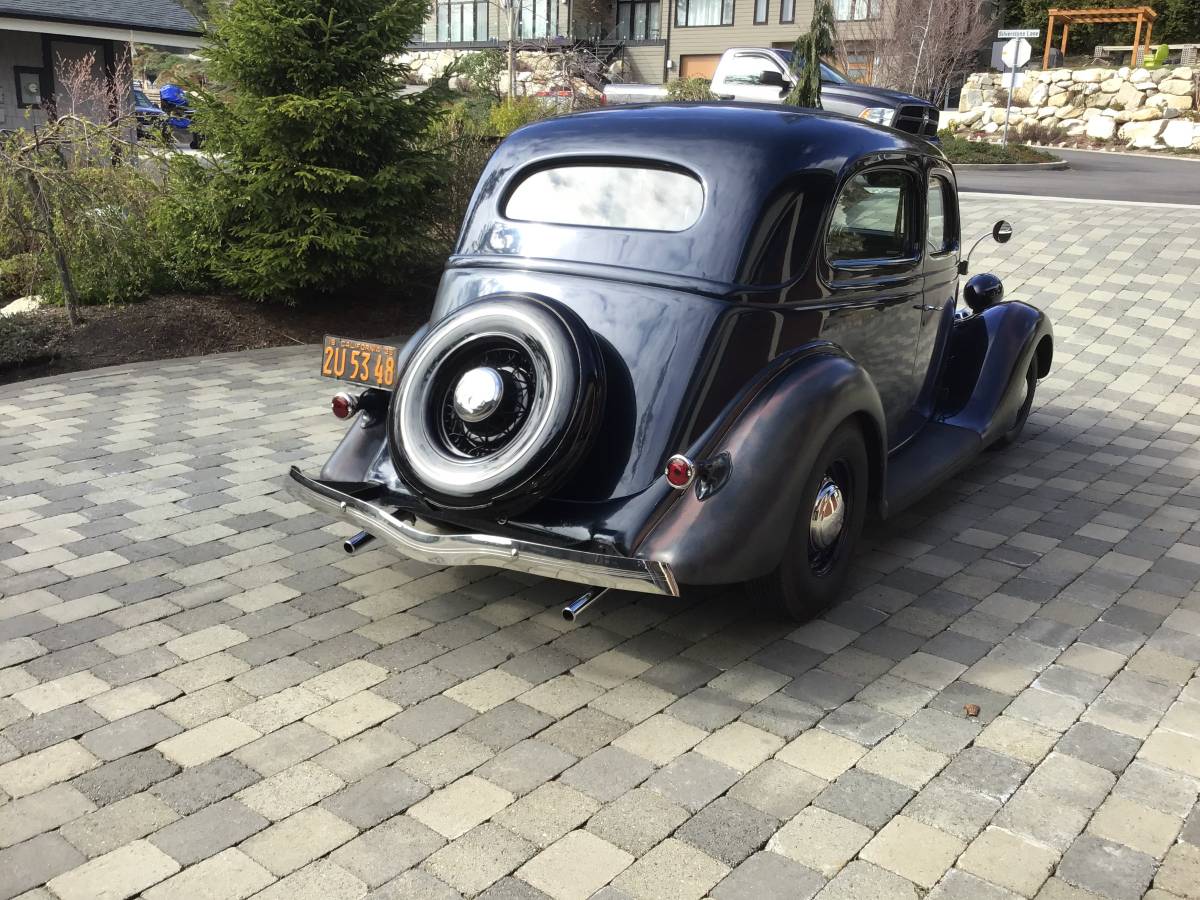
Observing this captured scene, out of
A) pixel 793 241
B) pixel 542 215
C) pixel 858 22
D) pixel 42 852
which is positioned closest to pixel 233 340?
pixel 542 215

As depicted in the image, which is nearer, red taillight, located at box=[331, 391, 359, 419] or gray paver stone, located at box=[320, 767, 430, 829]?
gray paver stone, located at box=[320, 767, 430, 829]

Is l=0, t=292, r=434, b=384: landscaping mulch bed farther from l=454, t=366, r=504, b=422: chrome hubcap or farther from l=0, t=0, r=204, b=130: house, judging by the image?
l=0, t=0, r=204, b=130: house

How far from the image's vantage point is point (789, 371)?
3.86m

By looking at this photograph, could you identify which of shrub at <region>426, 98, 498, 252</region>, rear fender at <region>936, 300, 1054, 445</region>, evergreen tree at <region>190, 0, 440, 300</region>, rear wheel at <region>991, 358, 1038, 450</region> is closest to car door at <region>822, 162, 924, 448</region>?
rear fender at <region>936, 300, 1054, 445</region>

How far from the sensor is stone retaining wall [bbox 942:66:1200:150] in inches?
1135

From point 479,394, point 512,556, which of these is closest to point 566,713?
point 512,556

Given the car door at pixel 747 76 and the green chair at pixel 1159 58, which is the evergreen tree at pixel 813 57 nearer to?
the car door at pixel 747 76

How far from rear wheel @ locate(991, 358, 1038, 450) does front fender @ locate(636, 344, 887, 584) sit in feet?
9.01

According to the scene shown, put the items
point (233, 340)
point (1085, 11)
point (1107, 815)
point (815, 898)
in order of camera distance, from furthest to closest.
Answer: point (1085, 11), point (233, 340), point (1107, 815), point (815, 898)

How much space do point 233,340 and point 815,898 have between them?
7095mm

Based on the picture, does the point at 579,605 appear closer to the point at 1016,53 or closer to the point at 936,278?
the point at 936,278

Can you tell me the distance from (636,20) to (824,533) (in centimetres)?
4265

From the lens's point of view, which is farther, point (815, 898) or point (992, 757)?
point (992, 757)

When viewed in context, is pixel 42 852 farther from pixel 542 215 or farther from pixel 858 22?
pixel 858 22
